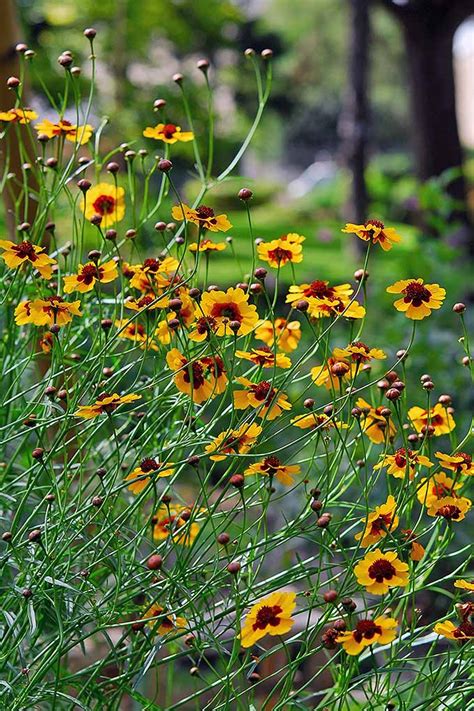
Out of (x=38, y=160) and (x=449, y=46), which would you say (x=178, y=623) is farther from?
Result: (x=449, y=46)

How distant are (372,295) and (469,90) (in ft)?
79.3

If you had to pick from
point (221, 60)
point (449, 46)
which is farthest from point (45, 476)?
point (221, 60)

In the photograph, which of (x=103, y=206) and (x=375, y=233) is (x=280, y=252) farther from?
(x=103, y=206)

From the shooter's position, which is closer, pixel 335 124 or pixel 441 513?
pixel 441 513

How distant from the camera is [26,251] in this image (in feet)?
3.03

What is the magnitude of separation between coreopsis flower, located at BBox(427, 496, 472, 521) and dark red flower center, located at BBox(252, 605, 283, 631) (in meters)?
0.19

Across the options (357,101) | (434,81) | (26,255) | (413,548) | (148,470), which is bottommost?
(357,101)

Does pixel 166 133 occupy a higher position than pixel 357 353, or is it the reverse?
pixel 166 133

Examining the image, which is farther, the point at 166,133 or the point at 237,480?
the point at 166,133

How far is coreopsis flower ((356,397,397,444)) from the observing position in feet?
3.13

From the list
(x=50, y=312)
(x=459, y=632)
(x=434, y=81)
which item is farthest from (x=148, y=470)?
(x=434, y=81)

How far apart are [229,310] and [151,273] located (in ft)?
0.32

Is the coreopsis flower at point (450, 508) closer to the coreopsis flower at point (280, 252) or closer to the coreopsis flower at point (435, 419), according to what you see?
the coreopsis flower at point (435, 419)

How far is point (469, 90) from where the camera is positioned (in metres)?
26.2
